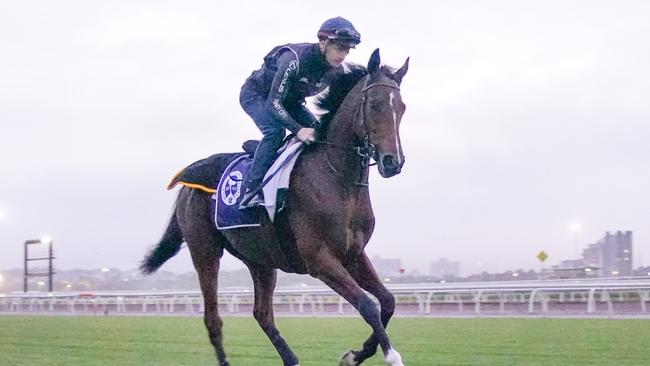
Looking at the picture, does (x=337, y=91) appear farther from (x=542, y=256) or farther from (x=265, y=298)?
(x=542, y=256)

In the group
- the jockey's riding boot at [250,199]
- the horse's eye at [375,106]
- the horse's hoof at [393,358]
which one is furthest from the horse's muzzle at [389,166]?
the jockey's riding boot at [250,199]

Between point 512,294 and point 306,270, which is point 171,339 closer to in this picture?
point 306,270

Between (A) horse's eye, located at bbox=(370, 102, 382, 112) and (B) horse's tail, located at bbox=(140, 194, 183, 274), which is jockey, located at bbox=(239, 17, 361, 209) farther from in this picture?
(B) horse's tail, located at bbox=(140, 194, 183, 274)

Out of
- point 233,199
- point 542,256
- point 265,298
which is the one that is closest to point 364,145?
point 233,199

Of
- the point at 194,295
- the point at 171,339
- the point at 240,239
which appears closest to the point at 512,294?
the point at 194,295

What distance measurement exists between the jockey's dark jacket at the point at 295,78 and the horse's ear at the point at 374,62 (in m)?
0.46

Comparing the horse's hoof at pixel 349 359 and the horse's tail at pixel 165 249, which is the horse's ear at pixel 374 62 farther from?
the horse's tail at pixel 165 249

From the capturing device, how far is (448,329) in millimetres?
15945

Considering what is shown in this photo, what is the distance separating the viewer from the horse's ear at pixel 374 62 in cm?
654

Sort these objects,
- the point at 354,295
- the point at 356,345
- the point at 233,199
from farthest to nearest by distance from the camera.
Answer: the point at 356,345, the point at 233,199, the point at 354,295

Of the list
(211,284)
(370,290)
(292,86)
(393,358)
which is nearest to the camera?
(393,358)

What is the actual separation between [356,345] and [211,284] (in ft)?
14.7

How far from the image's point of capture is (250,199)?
7.18 metres

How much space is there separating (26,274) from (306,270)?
3698cm
